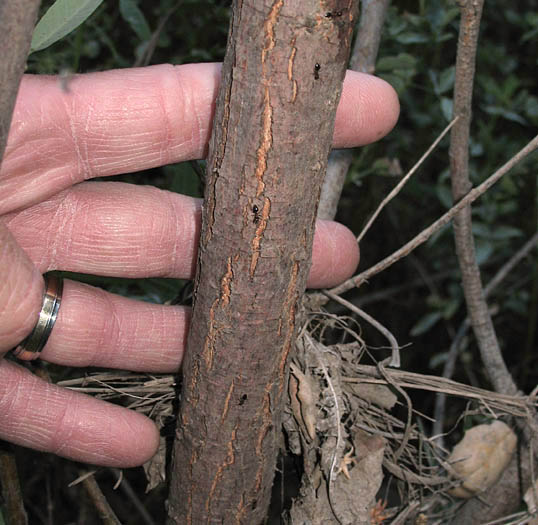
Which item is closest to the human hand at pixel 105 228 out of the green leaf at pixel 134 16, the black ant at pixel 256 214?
the black ant at pixel 256 214

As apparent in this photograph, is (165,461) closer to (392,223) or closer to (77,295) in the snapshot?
(77,295)

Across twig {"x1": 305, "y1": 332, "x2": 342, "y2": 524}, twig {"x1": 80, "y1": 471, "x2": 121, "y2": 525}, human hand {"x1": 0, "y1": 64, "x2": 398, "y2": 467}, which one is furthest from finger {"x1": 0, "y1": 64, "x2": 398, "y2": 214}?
twig {"x1": 80, "y1": 471, "x2": 121, "y2": 525}

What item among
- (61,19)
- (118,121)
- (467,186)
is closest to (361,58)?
(467,186)

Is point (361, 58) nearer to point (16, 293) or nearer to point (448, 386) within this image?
point (448, 386)

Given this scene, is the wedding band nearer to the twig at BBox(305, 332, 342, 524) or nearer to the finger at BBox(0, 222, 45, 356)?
the finger at BBox(0, 222, 45, 356)

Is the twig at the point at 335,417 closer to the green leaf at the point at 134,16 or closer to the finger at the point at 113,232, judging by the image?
the finger at the point at 113,232
